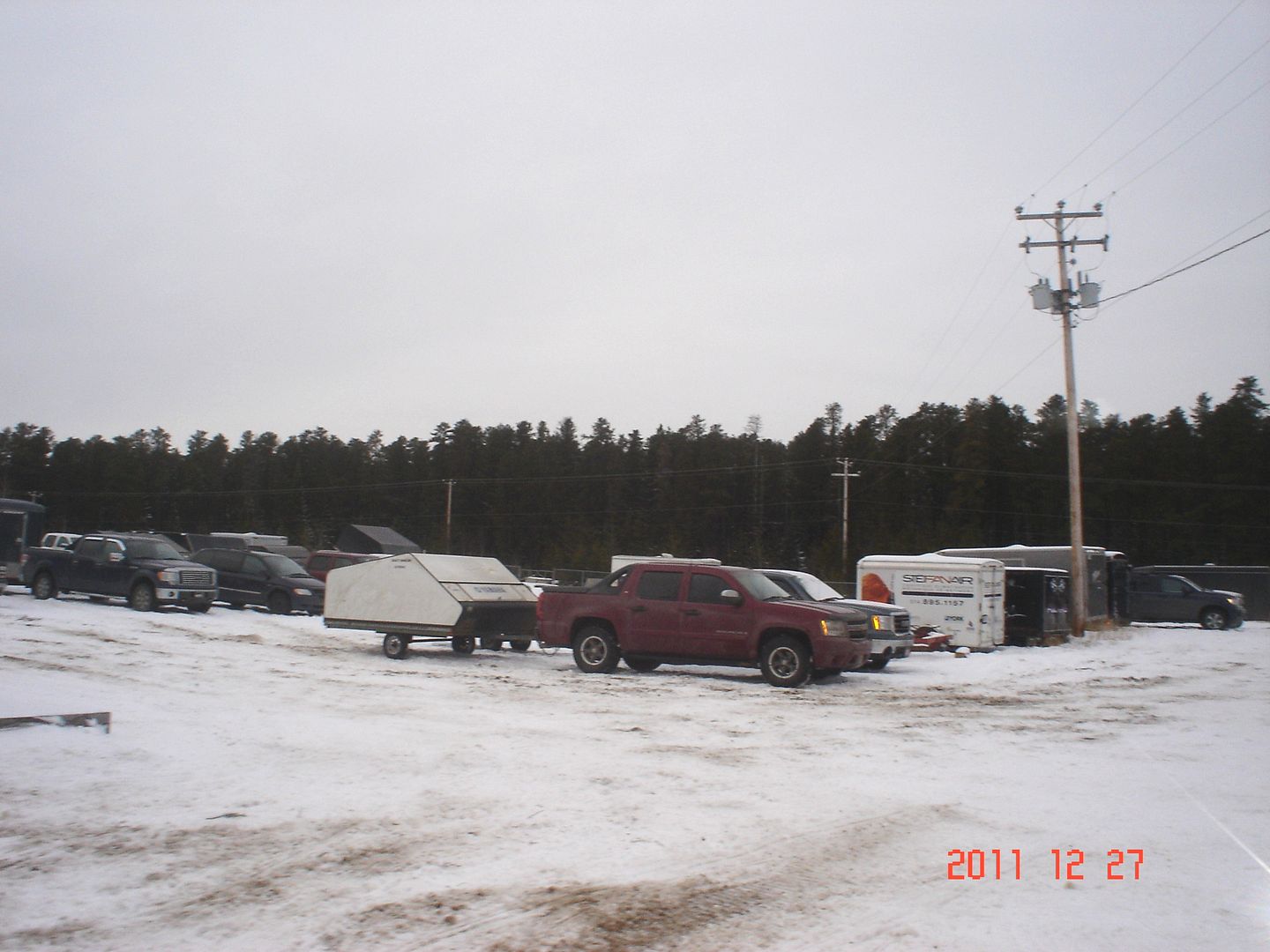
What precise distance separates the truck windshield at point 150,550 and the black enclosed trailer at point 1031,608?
2108 cm

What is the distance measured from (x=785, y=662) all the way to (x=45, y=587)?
20.6 meters

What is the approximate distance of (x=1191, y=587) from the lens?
35438 millimetres

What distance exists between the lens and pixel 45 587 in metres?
26.1

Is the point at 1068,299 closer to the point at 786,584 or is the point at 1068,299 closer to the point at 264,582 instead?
the point at 786,584

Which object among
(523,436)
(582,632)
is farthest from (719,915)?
(523,436)

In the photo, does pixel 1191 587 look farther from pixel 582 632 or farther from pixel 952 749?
pixel 952 749

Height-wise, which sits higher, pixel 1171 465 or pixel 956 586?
pixel 1171 465

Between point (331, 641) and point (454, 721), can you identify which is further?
point (331, 641)

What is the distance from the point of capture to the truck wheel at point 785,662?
1463cm

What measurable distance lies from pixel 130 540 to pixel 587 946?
24.3 metres

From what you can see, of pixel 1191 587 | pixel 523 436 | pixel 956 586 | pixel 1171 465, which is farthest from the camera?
pixel 523 436

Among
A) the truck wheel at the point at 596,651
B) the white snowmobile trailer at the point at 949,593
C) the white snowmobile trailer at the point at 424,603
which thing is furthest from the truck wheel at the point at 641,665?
the white snowmobile trailer at the point at 949,593

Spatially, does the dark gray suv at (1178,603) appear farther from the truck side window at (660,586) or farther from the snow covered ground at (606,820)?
the truck side window at (660,586)
